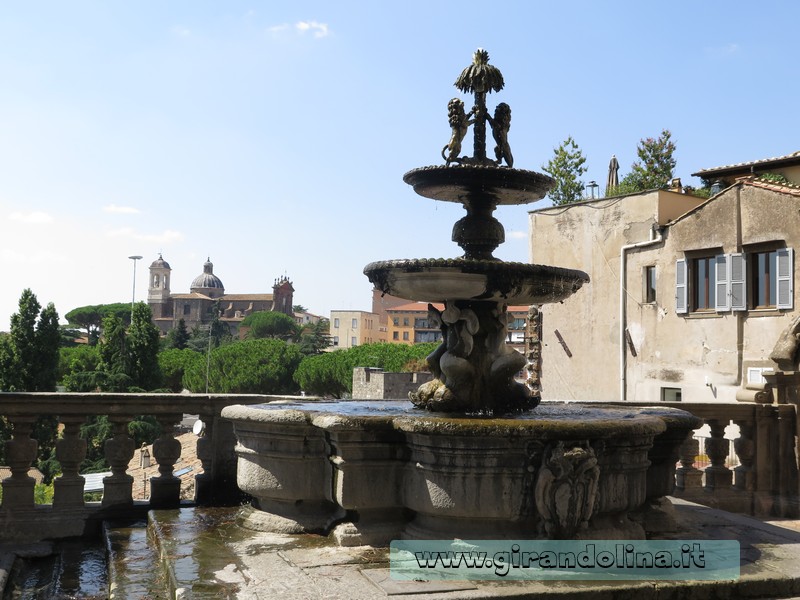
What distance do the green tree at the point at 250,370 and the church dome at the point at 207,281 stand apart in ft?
325

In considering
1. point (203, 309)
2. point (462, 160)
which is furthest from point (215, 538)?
point (203, 309)

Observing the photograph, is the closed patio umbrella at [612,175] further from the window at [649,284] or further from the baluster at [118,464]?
the baluster at [118,464]

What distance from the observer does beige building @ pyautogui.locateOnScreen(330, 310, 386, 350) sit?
125 m

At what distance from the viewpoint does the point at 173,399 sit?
23.1ft

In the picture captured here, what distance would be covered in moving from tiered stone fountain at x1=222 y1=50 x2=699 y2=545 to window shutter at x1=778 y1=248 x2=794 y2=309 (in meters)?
16.6

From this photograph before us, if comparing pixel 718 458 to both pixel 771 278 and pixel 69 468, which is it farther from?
pixel 771 278

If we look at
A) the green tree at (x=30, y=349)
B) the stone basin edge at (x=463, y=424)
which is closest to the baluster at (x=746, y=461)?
the stone basin edge at (x=463, y=424)

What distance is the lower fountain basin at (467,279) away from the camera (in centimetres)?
607

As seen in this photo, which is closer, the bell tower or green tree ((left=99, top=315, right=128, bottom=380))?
green tree ((left=99, top=315, right=128, bottom=380))

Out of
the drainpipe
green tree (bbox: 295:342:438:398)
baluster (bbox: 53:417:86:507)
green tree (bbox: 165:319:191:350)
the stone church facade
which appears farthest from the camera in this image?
the stone church facade

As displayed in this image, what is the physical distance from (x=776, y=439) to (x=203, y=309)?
153 m

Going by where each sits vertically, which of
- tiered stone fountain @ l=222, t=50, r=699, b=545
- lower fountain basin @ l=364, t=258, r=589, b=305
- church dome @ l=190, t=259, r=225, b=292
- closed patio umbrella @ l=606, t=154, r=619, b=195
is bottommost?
tiered stone fountain @ l=222, t=50, r=699, b=545

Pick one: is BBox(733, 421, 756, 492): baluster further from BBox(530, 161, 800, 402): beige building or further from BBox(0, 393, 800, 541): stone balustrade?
BBox(530, 161, 800, 402): beige building

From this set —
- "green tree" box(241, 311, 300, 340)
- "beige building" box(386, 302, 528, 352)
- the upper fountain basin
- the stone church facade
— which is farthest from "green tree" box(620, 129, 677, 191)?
the stone church facade
